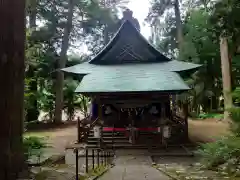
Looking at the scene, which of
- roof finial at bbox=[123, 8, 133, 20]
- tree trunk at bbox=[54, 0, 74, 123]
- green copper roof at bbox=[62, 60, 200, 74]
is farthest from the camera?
tree trunk at bbox=[54, 0, 74, 123]

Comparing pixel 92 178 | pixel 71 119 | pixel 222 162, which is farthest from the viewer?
pixel 71 119

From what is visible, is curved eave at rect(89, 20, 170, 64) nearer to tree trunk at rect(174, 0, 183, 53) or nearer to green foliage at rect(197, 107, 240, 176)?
green foliage at rect(197, 107, 240, 176)

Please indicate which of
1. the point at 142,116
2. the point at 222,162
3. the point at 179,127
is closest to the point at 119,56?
the point at 142,116

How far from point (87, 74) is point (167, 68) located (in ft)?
13.5

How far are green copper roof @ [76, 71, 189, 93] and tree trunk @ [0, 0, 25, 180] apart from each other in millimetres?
10274

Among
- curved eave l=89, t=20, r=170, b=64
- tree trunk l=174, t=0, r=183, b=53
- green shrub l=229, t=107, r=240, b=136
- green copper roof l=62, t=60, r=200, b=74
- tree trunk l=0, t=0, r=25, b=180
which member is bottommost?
green shrub l=229, t=107, r=240, b=136

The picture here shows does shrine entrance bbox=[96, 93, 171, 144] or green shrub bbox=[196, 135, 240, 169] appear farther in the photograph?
shrine entrance bbox=[96, 93, 171, 144]

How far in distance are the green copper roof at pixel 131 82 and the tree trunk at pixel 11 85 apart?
A: 1027cm

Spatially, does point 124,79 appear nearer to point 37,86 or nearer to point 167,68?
point 167,68

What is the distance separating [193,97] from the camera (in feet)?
93.5

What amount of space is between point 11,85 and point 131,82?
37.4 ft

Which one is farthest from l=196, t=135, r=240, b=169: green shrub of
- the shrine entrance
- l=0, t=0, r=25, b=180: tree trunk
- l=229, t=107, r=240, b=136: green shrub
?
the shrine entrance

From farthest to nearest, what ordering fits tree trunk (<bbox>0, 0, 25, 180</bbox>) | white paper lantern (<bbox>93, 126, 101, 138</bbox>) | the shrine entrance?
the shrine entrance < white paper lantern (<bbox>93, 126, 101, 138</bbox>) < tree trunk (<bbox>0, 0, 25, 180</bbox>)

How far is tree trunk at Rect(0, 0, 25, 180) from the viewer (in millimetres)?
1979
